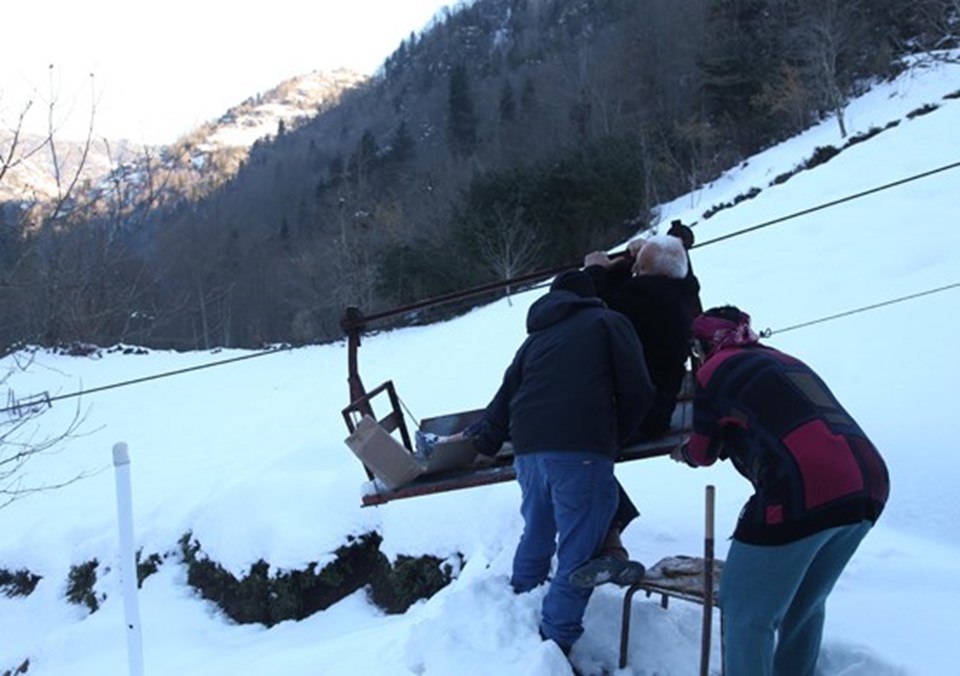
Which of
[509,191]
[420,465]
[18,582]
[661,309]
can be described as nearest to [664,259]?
[661,309]

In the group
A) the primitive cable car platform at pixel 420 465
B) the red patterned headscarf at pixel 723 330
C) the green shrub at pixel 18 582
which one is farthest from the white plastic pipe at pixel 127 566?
the green shrub at pixel 18 582

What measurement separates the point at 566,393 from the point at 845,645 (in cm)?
168

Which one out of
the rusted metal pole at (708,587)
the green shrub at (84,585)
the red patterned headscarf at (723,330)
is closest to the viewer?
the red patterned headscarf at (723,330)

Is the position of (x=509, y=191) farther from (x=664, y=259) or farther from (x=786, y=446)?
(x=786, y=446)

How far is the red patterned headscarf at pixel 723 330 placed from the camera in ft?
9.68

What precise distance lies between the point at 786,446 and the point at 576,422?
1118 mm

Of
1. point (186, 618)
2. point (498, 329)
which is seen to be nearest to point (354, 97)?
point (498, 329)

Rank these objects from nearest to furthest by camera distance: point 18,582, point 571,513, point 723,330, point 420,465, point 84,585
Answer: point 723,330 → point 571,513 → point 420,465 → point 84,585 → point 18,582

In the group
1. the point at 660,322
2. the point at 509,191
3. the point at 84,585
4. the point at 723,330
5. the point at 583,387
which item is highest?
the point at 509,191

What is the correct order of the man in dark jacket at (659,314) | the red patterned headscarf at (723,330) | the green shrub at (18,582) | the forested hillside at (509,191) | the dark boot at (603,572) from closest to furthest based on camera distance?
the red patterned headscarf at (723,330), the dark boot at (603,572), the man in dark jacket at (659,314), the forested hillside at (509,191), the green shrub at (18,582)

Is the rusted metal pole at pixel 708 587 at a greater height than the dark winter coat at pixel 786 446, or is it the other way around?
the dark winter coat at pixel 786 446

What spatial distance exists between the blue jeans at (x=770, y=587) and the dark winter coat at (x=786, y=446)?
6 cm

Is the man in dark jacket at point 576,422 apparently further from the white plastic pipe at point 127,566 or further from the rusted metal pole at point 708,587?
the white plastic pipe at point 127,566

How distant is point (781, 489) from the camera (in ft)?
8.48
